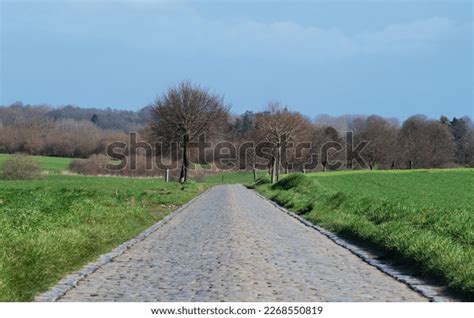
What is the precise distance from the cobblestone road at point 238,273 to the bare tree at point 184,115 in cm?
4945

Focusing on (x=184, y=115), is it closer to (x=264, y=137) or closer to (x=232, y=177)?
(x=264, y=137)

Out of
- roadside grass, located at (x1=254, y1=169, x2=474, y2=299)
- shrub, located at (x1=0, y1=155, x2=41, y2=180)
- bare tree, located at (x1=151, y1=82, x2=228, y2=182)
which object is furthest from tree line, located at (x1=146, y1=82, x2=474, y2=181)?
roadside grass, located at (x1=254, y1=169, x2=474, y2=299)

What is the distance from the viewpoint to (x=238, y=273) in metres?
10.8

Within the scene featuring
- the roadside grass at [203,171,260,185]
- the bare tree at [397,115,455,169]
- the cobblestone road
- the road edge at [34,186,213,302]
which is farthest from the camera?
the roadside grass at [203,171,260,185]

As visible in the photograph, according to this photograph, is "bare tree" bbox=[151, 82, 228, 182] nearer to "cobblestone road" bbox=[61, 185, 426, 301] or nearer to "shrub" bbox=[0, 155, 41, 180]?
"shrub" bbox=[0, 155, 41, 180]

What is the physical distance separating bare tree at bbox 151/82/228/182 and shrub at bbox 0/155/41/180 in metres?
12.8

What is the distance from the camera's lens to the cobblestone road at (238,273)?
9102 mm

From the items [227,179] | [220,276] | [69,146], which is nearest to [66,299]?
[220,276]

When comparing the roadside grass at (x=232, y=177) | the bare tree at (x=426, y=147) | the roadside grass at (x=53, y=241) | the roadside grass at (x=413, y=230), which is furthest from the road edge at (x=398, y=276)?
the roadside grass at (x=232, y=177)

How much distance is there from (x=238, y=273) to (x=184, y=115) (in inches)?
2235

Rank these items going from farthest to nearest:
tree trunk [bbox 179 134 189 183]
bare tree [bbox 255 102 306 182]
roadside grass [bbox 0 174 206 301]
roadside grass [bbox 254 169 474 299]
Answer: bare tree [bbox 255 102 306 182] < tree trunk [bbox 179 134 189 183] < roadside grass [bbox 254 169 474 299] < roadside grass [bbox 0 174 206 301]

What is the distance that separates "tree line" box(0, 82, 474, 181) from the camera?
222ft

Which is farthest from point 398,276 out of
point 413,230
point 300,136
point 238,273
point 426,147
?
point 426,147

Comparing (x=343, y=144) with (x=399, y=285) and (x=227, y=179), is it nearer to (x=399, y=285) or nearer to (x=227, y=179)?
(x=227, y=179)
